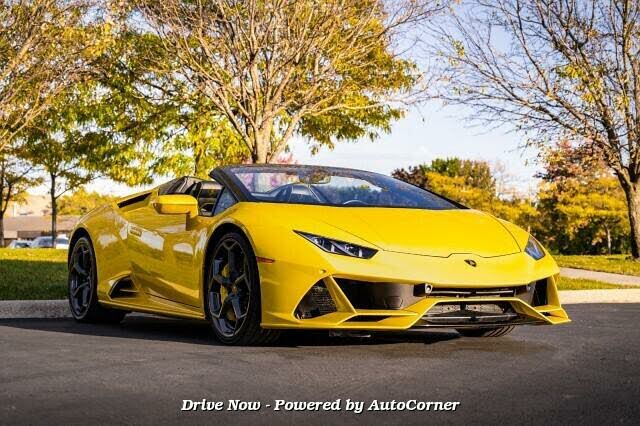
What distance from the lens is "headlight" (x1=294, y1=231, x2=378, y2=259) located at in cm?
600

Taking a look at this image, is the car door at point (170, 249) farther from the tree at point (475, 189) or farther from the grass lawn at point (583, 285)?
the tree at point (475, 189)

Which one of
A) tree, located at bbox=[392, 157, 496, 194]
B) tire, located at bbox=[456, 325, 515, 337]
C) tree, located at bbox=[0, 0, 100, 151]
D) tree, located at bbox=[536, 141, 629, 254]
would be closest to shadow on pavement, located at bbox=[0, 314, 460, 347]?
tire, located at bbox=[456, 325, 515, 337]

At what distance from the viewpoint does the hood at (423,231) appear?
20.1 ft

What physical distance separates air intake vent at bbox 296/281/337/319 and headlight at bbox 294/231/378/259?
23 cm

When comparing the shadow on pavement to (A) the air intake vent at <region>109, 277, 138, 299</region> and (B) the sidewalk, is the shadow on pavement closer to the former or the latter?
(A) the air intake vent at <region>109, 277, 138, 299</region>

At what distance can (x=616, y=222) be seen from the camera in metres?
51.0

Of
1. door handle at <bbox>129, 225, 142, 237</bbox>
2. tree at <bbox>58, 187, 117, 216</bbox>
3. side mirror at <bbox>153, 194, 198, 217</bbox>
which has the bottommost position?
door handle at <bbox>129, 225, 142, 237</bbox>

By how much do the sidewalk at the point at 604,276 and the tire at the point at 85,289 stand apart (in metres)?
9.49

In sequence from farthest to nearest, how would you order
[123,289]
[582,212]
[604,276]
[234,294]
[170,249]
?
1. [582,212]
2. [604,276]
3. [123,289]
4. [170,249]
5. [234,294]

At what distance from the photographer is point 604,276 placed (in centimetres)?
1730

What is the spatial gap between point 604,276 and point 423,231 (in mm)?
11867

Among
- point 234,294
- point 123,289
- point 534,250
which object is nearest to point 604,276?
point 534,250

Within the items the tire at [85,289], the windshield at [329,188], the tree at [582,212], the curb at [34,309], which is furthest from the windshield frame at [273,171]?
the tree at [582,212]

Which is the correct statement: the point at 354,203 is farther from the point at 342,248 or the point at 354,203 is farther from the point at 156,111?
the point at 156,111
